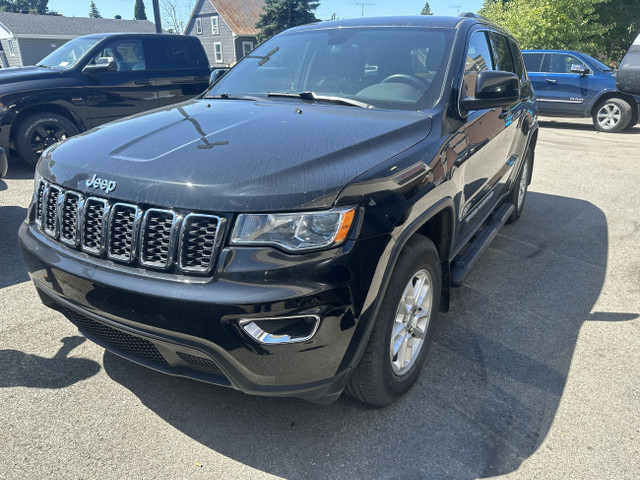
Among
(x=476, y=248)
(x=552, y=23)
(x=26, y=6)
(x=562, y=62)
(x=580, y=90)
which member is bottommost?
(x=476, y=248)

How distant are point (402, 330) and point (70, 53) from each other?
7.55 m

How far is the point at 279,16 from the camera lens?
38656mm

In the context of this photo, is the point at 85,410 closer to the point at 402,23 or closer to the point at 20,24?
the point at 402,23

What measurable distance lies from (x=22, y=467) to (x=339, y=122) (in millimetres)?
2109

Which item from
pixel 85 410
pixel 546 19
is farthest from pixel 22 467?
pixel 546 19

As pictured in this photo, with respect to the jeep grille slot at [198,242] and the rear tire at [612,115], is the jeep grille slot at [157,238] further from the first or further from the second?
the rear tire at [612,115]

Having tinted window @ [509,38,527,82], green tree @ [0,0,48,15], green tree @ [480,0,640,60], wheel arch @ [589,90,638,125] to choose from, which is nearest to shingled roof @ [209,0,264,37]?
green tree @ [480,0,640,60]

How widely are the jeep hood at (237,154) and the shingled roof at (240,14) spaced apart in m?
42.5

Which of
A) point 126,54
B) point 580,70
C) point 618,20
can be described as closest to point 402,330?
point 126,54

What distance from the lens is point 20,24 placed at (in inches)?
1441

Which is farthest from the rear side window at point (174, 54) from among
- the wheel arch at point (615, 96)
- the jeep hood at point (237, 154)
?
the wheel arch at point (615, 96)

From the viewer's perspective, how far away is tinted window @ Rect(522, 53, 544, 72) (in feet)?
Result: 40.6

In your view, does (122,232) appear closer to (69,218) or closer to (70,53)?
(69,218)

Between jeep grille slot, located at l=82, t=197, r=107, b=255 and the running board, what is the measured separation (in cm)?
201
